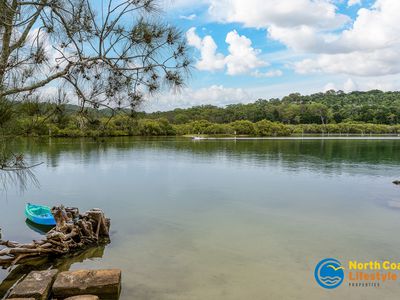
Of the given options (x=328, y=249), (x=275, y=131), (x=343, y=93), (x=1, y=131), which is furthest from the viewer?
(x=343, y=93)

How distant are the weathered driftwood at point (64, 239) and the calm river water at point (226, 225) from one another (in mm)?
421

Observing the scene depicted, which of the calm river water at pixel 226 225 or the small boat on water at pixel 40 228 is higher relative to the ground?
the small boat on water at pixel 40 228

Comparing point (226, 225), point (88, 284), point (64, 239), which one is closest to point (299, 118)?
point (226, 225)

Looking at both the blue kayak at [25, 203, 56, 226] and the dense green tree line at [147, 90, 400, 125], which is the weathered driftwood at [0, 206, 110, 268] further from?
the dense green tree line at [147, 90, 400, 125]

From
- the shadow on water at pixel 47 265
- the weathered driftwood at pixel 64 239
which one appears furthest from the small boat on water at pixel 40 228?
the shadow on water at pixel 47 265

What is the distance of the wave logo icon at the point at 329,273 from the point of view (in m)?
8.49

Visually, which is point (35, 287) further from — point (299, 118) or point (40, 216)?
point (299, 118)

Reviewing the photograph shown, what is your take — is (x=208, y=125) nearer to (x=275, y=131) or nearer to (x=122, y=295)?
(x=275, y=131)

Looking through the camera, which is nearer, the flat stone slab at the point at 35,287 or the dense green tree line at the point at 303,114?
the flat stone slab at the point at 35,287

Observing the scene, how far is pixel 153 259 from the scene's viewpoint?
9.73 metres

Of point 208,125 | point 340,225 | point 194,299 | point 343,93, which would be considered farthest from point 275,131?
point 194,299

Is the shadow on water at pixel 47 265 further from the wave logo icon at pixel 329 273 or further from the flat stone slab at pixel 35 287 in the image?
the wave logo icon at pixel 329 273

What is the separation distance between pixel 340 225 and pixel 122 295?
9.68 m

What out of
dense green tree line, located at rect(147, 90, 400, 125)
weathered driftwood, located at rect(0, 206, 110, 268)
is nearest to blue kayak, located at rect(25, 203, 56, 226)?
weathered driftwood, located at rect(0, 206, 110, 268)
